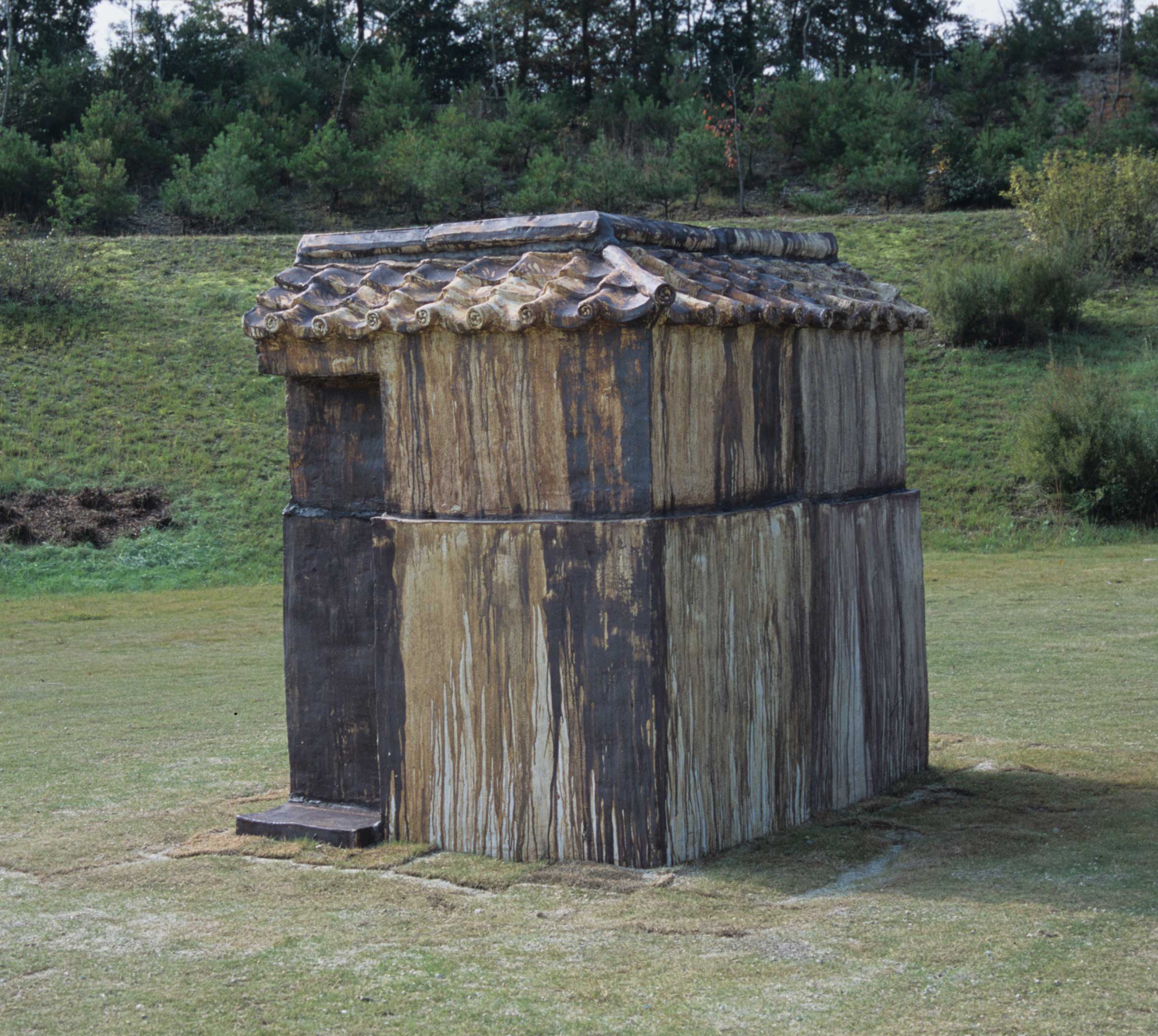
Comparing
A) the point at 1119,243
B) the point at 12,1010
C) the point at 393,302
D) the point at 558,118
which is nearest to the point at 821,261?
the point at 393,302

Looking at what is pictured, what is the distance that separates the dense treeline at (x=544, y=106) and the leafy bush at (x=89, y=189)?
71 millimetres

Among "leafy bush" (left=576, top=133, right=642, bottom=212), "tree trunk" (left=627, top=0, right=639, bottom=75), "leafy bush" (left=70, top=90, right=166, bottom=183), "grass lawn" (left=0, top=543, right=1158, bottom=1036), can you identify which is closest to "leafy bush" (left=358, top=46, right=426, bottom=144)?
"leafy bush" (left=70, top=90, right=166, bottom=183)

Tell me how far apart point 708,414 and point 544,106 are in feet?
123

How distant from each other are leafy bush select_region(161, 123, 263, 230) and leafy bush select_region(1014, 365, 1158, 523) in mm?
21207

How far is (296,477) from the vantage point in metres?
5.91

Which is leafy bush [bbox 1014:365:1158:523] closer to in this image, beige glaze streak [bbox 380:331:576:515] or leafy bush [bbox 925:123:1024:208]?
leafy bush [bbox 925:123:1024:208]

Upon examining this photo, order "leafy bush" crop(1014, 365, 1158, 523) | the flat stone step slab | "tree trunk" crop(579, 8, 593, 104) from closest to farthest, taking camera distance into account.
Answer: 1. the flat stone step slab
2. "leafy bush" crop(1014, 365, 1158, 523)
3. "tree trunk" crop(579, 8, 593, 104)

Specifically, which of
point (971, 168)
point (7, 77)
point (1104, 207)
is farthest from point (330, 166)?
point (1104, 207)

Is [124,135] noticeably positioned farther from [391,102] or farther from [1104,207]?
[1104,207]

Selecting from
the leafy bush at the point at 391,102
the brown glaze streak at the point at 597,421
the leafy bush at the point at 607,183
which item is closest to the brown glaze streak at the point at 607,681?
the brown glaze streak at the point at 597,421

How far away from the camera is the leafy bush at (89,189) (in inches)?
1337

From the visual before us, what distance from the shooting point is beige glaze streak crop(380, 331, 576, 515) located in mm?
5055

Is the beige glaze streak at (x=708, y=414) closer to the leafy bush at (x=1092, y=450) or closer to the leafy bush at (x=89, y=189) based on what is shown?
the leafy bush at (x=1092, y=450)

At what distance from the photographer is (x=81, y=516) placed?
20000mm
